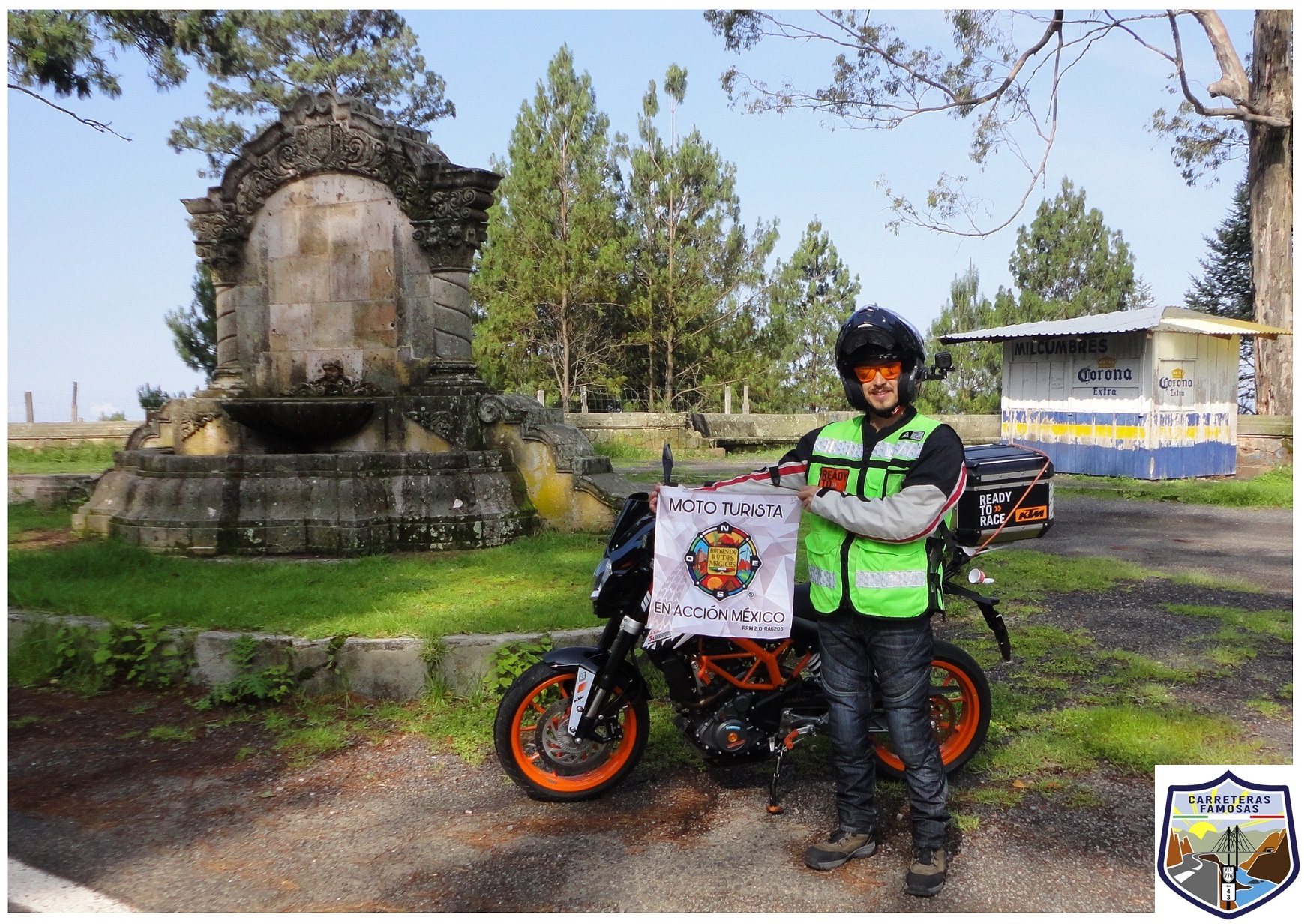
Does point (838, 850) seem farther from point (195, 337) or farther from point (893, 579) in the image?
point (195, 337)

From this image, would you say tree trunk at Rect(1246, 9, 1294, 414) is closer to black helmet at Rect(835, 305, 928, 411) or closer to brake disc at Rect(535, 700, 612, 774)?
black helmet at Rect(835, 305, 928, 411)

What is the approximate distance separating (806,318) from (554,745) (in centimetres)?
2736

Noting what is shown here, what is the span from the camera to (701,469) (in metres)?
18.6

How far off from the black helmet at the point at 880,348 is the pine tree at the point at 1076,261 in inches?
1306

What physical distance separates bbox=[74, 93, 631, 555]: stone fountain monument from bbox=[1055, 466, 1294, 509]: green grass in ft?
29.7

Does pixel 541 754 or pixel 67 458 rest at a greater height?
pixel 67 458

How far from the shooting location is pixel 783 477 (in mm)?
3732

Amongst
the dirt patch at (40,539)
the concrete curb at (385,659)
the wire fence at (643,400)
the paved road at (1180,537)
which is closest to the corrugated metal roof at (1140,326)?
the paved road at (1180,537)

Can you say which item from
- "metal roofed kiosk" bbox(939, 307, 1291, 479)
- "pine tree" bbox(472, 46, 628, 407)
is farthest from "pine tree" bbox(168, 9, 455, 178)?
"metal roofed kiosk" bbox(939, 307, 1291, 479)

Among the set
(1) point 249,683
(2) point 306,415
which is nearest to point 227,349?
(2) point 306,415

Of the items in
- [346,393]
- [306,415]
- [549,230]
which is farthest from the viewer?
[549,230]

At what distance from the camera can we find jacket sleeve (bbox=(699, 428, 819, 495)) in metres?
3.68

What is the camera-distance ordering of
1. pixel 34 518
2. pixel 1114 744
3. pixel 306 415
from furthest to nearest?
1. pixel 34 518
2. pixel 306 415
3. pixel 1114 744

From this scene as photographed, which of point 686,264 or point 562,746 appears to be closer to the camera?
point 562,746
